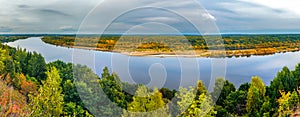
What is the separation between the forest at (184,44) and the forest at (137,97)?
1836 millimetres

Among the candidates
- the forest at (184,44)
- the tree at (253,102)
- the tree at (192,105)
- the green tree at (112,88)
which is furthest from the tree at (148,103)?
the tree at (253,102)

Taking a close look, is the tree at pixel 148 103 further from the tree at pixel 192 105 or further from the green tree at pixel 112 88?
the green tree at pixel 112 88

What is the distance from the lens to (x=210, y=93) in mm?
17312

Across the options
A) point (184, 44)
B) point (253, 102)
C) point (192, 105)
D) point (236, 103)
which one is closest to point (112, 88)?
point (184, 44)

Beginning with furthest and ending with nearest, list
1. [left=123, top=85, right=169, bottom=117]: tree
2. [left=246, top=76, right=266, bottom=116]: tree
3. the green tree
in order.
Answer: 1. the green tree
2. [left=246, top=76, right=266, bottom=116]: tree
3. [left=123, top=85, right=169, bottom=117]: tree

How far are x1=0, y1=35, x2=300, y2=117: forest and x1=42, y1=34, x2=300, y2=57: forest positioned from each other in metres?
1.84

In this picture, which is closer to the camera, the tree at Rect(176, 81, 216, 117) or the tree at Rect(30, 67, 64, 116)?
the tree at Rect(176, 81, 216, 117)

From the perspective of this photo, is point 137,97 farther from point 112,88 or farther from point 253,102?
point 253,102

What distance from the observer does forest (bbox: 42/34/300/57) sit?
49.5 ft

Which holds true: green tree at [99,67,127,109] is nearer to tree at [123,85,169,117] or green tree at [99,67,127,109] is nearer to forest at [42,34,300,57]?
forest at [42,34,300,57]

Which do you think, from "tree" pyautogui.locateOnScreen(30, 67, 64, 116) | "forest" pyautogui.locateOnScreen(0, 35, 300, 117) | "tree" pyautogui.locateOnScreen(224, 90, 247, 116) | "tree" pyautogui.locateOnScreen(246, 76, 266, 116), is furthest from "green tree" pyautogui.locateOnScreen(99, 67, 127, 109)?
"tree" pyautogui.locateOnScreen(246, 76, 266, 116)

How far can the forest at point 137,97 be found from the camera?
594 inches

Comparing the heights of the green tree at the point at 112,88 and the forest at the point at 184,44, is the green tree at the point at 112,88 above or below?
below

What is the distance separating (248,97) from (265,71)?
60.7 feet
